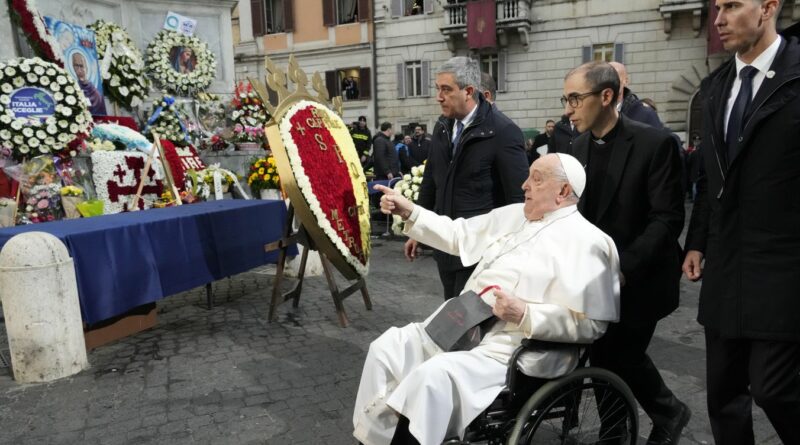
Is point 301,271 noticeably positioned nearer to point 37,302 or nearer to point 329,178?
point 329,178

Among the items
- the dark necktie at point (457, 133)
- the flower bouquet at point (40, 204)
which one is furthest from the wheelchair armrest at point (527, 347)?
the flower bouquet at point (40, 204)

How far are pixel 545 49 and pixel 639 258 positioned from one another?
1874cm

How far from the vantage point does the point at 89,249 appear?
12.5ft

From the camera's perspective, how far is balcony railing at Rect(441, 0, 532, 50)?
19062 millimetres

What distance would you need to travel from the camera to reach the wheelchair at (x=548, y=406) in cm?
205

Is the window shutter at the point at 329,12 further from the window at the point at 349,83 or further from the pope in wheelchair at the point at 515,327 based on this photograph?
the pope in wheelchair at the point at 515,327

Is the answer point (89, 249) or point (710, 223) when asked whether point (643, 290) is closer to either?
point (710, 223)

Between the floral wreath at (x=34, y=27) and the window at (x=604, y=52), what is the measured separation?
16.1 meters

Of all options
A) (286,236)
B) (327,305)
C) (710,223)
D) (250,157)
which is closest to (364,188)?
(286,236)

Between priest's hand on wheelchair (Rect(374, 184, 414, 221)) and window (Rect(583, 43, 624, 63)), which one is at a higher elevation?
window (Rect(583, 43, 624, 63))

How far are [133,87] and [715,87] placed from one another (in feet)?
25.3

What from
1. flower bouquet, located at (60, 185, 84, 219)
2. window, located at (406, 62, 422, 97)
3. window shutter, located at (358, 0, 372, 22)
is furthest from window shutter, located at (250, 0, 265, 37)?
flower bouquet, located at (60, 185, 84, 219)

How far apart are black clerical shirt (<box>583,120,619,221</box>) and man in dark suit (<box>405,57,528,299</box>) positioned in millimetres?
642

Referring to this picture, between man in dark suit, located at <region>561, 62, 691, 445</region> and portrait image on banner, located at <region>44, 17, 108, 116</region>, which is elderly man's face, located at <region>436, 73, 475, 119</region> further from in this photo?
portrait image on banner, located at <region>44, 17, 108, 116</region>
